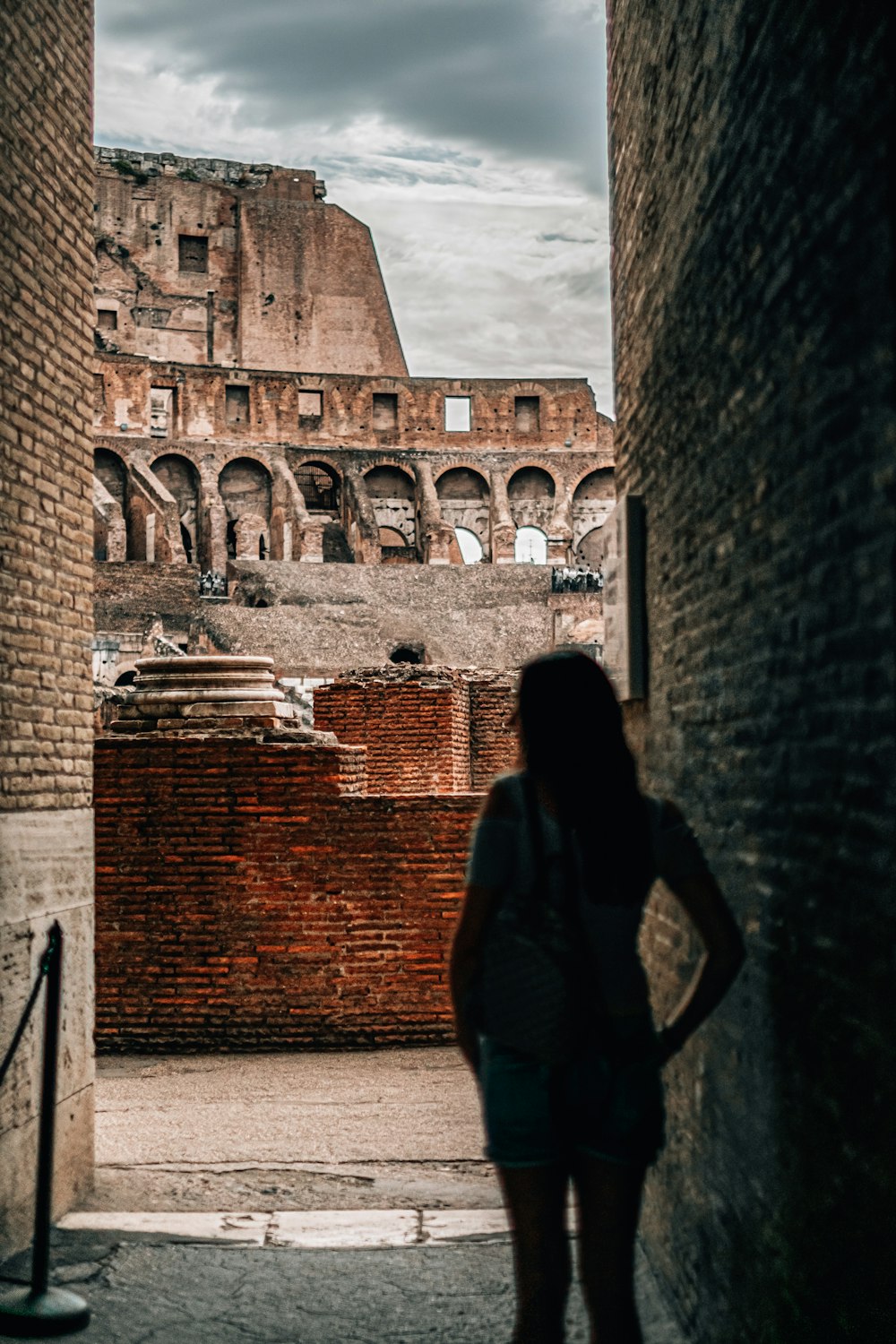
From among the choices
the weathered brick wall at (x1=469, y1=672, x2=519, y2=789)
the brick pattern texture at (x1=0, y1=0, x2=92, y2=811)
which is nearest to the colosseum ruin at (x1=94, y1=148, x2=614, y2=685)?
the weathered brick wall at (x1=469, y1=672, x2=519, y2=789)

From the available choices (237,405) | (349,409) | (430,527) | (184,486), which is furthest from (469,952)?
(349,409)

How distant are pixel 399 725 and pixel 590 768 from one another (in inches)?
495

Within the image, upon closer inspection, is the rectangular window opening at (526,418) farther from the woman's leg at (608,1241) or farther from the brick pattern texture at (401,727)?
the woman's leg at (608,1241)

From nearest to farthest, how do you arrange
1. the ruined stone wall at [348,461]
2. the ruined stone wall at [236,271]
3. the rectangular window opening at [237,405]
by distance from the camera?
1. the ruined stone wall at [348,461]
2. the rectangular window opening at [237,405]
3. the ruined stone wall at [236,271]

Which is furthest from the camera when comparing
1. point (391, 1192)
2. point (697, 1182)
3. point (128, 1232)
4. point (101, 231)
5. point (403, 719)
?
point (101, 231)

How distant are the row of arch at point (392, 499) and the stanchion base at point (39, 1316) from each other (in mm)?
38522

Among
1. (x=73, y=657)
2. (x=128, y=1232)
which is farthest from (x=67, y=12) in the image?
(x=128, y=1232)

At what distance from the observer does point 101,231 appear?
165 feet

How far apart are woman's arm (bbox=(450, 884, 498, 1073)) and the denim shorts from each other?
0.10 m

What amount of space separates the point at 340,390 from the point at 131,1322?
139ft

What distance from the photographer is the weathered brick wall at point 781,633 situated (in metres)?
2.24

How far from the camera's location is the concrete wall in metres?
4.84

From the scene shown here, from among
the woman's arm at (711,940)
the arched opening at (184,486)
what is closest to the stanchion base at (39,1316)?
the woman's arm at (711,940)

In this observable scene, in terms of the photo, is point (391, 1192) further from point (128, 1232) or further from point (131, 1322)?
point (131, 1322)
